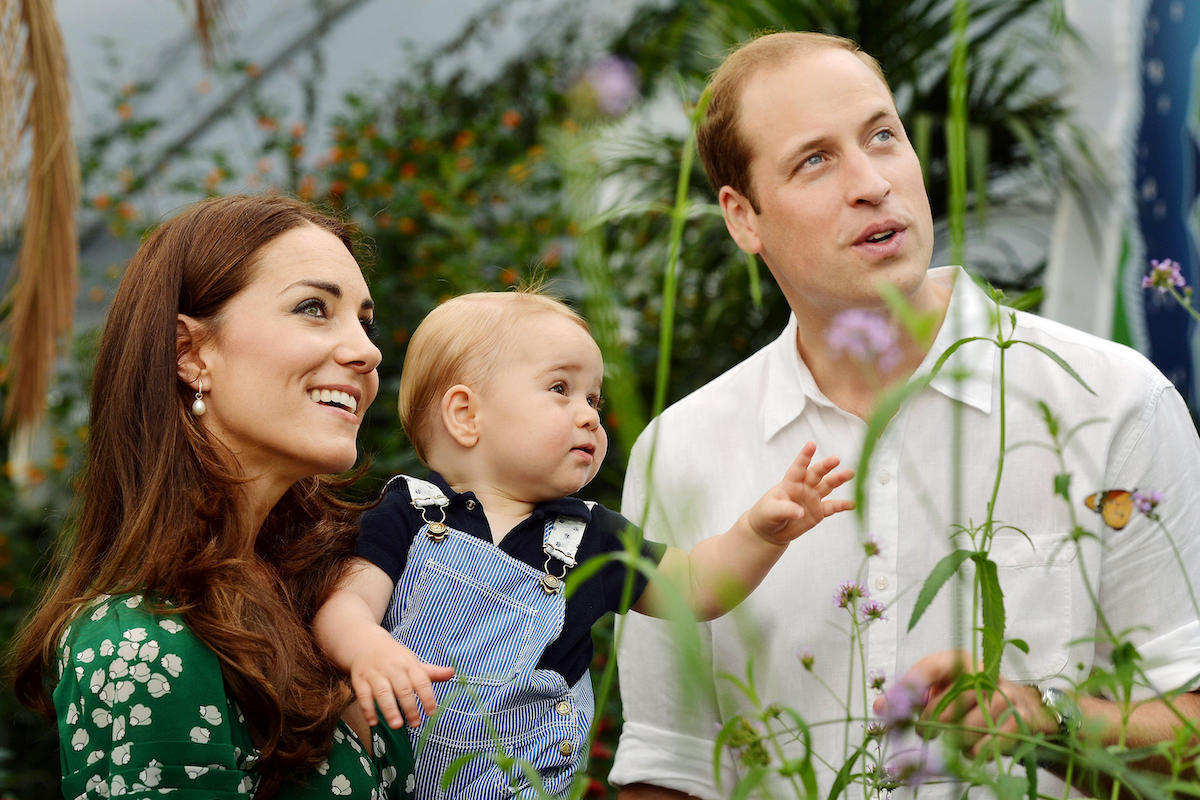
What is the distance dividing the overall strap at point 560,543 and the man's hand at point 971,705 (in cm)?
56

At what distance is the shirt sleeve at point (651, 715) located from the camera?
197 centimetres

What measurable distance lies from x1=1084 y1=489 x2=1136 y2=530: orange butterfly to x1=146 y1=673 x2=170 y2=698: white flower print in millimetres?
959

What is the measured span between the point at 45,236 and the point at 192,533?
66.8 inches

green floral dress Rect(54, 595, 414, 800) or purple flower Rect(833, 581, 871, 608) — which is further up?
purple flower Rect(833, 581, 871, 608)

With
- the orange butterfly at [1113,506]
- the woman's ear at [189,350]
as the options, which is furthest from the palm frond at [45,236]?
the orange butterfly at [1113,506]

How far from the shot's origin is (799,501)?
152 cm

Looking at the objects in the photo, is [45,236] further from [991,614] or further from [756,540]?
[991,614]

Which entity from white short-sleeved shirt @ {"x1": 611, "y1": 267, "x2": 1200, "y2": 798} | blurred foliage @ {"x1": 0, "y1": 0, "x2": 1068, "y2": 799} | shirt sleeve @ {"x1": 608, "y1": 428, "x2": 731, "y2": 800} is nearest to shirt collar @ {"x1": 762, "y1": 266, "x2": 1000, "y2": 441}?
white short-sleeved shirt @ {"x1": 611, "y1": 267, "x2": 1200, "y2": 798}

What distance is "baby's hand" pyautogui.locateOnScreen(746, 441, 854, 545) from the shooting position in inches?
58.3

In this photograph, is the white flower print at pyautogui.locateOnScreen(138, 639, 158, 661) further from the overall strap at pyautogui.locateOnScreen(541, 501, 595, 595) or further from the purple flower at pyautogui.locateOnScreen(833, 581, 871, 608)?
the purple flower at pyautogui.locateOnScreen(833, 581, 871, 608)

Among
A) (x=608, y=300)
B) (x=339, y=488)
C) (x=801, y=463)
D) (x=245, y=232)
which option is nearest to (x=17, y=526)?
(x=339, y=488)

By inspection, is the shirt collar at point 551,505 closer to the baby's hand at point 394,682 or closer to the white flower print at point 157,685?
the baby's hand at point 394,682

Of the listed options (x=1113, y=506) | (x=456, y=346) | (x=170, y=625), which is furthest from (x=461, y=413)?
(x=1113, y=506)

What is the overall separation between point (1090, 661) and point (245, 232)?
132cm
